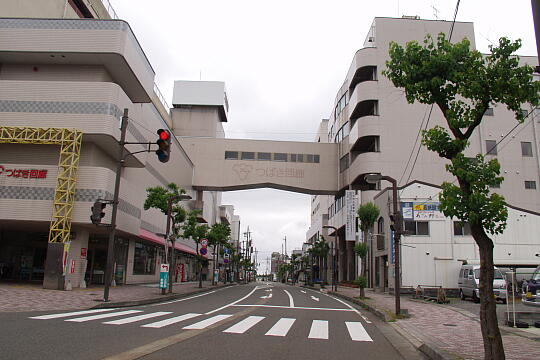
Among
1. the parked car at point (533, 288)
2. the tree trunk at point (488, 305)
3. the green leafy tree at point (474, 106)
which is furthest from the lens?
the parked car at point (533, 288)

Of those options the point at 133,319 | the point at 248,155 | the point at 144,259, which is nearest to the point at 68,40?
the point at 144,259

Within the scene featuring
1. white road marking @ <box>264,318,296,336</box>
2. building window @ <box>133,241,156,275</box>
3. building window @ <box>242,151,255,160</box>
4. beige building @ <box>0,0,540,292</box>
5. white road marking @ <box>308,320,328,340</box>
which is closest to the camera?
white road marking @ <box>308,320,328,340</box>

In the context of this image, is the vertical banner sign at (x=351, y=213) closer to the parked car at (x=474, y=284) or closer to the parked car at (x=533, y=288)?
the parked car at (x=474, y=284)

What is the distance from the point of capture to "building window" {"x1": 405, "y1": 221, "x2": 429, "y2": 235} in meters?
29.8

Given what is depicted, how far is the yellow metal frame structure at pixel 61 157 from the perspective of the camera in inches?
902

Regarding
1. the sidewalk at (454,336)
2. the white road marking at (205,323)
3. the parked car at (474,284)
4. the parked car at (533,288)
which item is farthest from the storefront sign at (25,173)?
the parked car at (474,284)

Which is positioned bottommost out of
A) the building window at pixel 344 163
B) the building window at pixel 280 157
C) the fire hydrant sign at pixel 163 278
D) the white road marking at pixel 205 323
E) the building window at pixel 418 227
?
the white road marking at pixel 205 323

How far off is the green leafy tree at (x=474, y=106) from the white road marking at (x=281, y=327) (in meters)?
4.72

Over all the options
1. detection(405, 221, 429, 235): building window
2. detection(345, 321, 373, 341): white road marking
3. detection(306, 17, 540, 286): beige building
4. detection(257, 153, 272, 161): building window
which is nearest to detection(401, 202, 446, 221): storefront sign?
detection(405, 221, 429, 235): building window

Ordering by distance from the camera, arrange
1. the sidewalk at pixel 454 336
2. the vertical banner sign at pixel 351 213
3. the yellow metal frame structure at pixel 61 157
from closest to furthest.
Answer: the sidewalk at pixel 454 336 → the yellow metal frame structure at pixel 61 157 → the vertical banner sign at pixel 351 213

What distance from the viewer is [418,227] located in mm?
29969

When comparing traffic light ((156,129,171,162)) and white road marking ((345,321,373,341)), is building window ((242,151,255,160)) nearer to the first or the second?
traffic light ((156,129,171,162))

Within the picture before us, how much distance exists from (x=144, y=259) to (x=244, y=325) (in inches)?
1040

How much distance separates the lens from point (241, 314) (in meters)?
14.0
